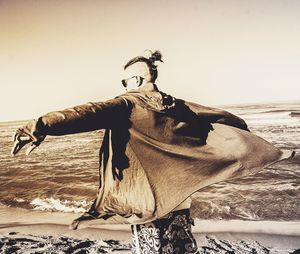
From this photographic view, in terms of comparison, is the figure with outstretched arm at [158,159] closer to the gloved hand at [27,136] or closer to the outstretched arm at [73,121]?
the outstretched arm at [73,121]

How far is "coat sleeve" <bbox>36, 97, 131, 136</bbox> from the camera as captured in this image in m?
1.18

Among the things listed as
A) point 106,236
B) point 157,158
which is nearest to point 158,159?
point 157,158

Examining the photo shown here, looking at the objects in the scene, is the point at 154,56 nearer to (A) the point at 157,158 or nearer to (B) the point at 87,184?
(A) the point at 157,158

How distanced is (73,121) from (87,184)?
4.58 ft

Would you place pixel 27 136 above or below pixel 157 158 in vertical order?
above

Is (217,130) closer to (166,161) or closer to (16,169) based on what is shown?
(166,161)

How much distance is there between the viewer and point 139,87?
1.53 metres

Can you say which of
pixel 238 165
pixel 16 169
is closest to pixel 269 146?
pixel 238 165

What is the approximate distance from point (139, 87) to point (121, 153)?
0.26 meters

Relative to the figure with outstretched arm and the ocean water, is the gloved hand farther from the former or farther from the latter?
the ocean water

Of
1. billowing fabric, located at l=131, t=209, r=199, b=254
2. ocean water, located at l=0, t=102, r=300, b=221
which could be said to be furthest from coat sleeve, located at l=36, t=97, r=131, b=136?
ocean water, located at l=0, t=102, r=300, b=221

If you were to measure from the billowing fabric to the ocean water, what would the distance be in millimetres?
962

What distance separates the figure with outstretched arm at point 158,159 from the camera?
1435 mm

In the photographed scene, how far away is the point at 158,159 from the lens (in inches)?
57.6
